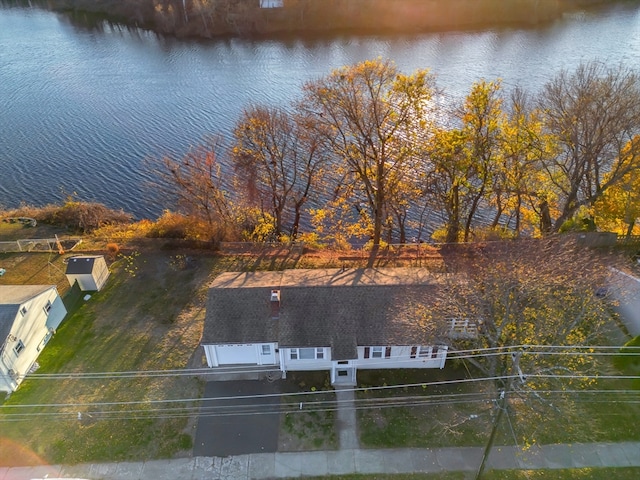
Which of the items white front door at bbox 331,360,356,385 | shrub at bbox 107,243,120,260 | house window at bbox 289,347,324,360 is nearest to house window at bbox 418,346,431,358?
white front door at bbox 331,360,356,385

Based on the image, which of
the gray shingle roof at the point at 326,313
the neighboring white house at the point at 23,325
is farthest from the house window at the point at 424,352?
the neighboring white house at the point at 23,325

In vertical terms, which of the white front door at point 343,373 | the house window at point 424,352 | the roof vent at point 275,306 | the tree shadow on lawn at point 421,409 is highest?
the roof vent at point 275,306

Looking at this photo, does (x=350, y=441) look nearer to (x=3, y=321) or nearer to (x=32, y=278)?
(x=3, y=321)

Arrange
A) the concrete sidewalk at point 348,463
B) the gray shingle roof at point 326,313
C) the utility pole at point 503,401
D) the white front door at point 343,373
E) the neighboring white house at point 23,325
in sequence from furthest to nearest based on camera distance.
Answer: the white front door at point 343,373, the neighboring white house at point 23,325, the gray shingle roof at point 326,313, the concrete sidewalk at point 348,463, the utility pole at point 503,401

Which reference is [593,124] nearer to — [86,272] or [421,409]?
[421,409]

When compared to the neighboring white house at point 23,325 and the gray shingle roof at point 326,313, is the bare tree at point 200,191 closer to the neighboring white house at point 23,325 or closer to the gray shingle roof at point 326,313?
the neighboring white house at point 23,325

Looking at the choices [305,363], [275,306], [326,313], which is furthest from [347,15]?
[305,363]
